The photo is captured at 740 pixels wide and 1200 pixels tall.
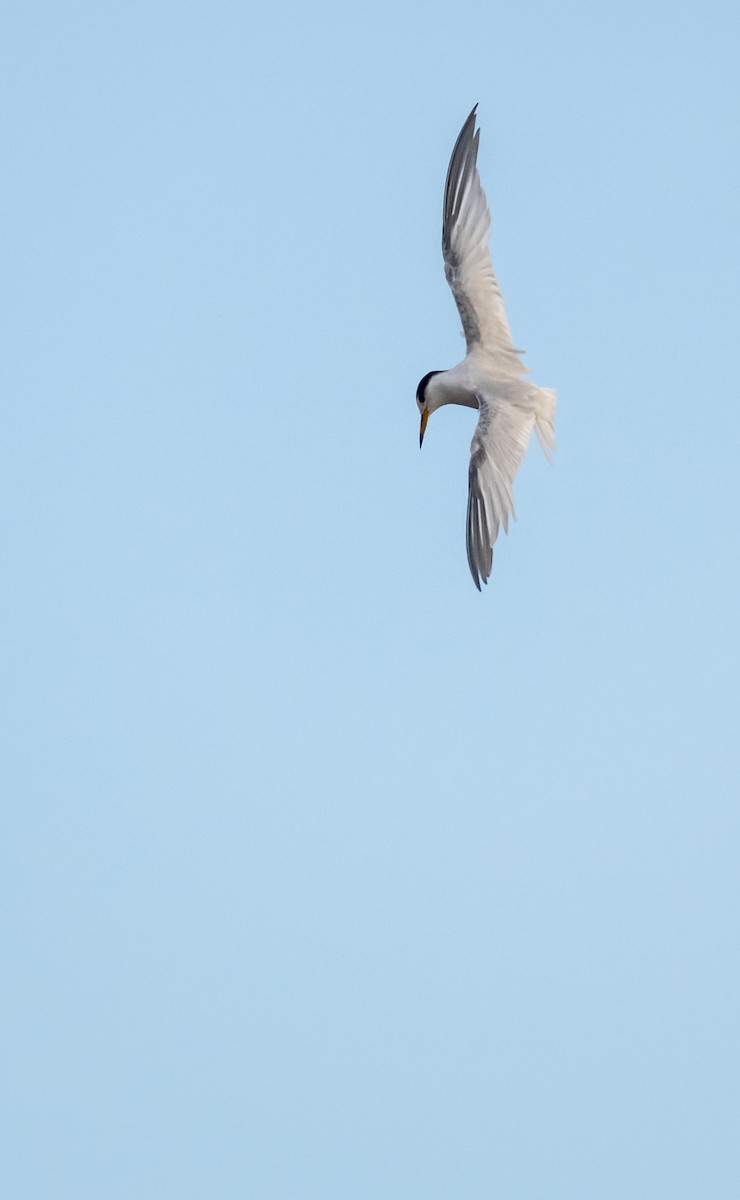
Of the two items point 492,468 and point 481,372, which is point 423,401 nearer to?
point 481,372

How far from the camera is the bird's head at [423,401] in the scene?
64.1 feet

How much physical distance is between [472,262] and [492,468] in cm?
281

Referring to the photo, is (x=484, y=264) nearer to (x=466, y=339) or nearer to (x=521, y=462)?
(x=466, y=339)

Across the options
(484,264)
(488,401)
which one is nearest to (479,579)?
(488,401)

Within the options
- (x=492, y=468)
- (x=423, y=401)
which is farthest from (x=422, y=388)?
(x=492, y=468)

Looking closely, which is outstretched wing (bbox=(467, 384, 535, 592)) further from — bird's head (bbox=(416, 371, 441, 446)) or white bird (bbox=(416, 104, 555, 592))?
bird's head (bbox=(416, 371, 441, 446))

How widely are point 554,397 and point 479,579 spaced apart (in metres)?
2.70

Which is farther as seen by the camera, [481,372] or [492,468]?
[481,372]

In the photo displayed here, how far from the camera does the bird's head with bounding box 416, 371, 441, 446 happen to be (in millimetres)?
19531

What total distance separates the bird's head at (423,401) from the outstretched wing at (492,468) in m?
1.04

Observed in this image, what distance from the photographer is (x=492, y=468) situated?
1761 cm

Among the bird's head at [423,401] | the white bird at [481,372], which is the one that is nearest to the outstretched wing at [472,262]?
the white bird at [481,372]

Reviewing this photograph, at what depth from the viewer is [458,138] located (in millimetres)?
18594

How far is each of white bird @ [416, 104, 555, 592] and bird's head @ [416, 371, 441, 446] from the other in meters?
0.01
